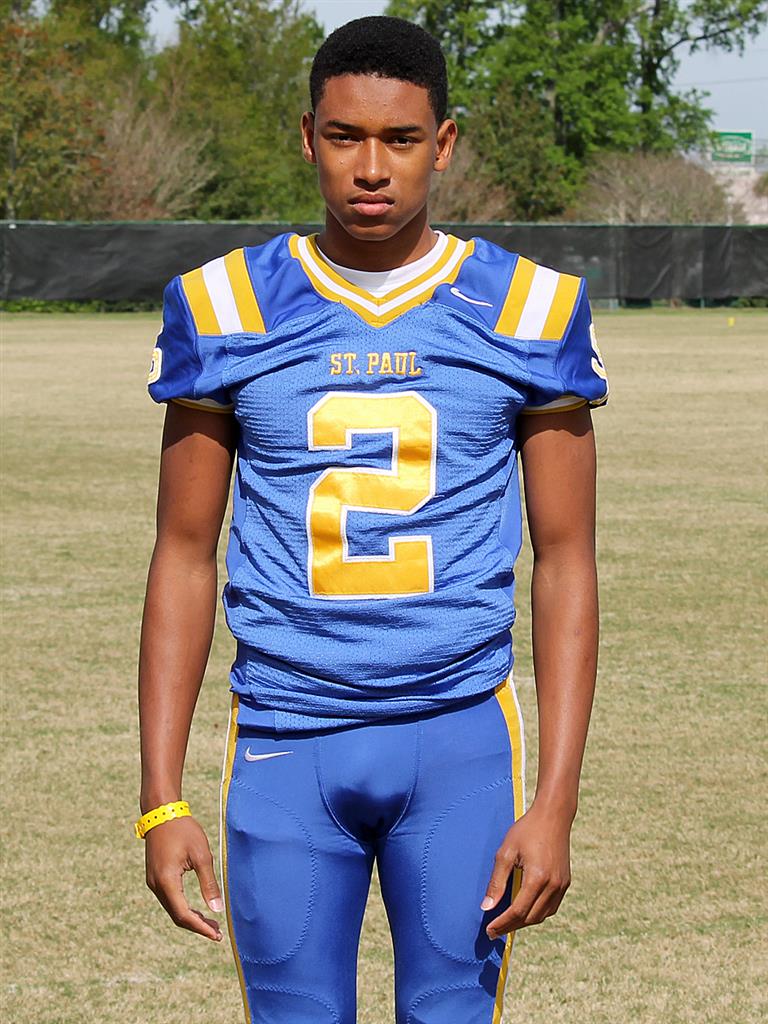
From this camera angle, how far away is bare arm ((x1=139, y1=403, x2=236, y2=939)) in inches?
100

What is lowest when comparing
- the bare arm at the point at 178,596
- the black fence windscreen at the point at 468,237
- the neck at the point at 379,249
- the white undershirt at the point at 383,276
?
the black fence windscreen at the point at 468,237

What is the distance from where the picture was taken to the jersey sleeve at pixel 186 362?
98.0 inches

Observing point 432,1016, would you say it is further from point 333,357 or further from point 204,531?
point 333,357

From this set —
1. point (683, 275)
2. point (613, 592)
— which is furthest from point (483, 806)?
point (683, 275)

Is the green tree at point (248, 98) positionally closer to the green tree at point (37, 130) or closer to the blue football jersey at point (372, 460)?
the green tree at point (37, 130)

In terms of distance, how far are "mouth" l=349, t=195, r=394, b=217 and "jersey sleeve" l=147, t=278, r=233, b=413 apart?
0.28m

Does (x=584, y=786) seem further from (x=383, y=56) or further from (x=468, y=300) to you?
(x=383, y=56)

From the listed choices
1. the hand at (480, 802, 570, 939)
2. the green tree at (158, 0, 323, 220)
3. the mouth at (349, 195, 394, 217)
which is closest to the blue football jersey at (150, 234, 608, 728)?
the mouth at (349, 195, 394, 217)

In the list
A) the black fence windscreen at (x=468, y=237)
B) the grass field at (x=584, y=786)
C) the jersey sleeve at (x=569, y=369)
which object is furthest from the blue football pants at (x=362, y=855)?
the black fence windscreen at (x=468, y=237)

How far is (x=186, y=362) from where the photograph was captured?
8.28ft

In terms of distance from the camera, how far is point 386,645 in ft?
7.96

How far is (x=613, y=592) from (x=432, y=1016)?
616cm

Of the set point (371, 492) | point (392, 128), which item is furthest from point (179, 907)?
point (392, 128)

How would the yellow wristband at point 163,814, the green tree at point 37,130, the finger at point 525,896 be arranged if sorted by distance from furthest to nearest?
1. the green tree at point 37,130
2. the yellow wristband at point 163,814
3. the finger at point 525,896
